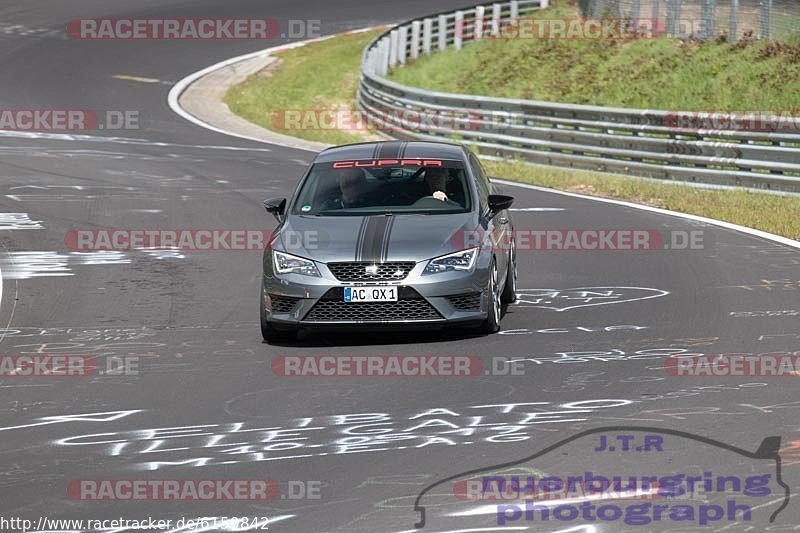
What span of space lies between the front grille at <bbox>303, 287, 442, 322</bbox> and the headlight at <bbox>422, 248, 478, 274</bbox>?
0.25 metres

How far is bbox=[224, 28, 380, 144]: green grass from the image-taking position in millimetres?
34125

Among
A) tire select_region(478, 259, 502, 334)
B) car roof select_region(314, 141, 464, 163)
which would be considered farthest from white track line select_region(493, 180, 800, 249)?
tire select_region(478, 259, 502, 334)

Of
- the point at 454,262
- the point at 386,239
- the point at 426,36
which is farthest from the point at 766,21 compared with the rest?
the point at 386,239

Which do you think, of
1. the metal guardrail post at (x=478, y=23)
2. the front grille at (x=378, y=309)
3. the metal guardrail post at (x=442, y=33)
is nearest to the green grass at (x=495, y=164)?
the metal guardrail post at (x=442, y=33)

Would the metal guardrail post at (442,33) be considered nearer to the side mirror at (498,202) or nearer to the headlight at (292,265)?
the side mirror at (498,202)

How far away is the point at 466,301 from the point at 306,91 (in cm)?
2767

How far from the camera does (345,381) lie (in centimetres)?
969

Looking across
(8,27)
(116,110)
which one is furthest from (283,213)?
(8,27)

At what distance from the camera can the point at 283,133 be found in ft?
108

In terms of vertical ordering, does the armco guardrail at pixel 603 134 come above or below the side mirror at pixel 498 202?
below

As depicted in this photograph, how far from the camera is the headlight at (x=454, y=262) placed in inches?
428

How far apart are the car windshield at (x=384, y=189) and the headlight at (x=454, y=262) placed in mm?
810

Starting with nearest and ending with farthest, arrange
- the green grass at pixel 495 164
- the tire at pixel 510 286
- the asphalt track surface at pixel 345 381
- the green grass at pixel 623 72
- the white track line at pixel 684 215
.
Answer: the asphalt track surface at pixel 345 381 < the tire at pixel 510 286 < the white track line at pixel 684 215 < the green grass at pixel 495 164 < the green grass at pixel 623 72

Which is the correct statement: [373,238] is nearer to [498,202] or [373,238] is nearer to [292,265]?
[292,265]
